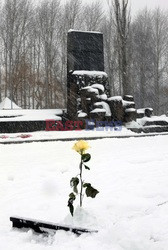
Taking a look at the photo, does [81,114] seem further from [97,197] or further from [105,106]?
[97,197]

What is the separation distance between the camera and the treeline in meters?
24.3

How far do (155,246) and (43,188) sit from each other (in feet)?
7.84

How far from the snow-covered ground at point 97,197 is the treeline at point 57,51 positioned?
1632 centimetres

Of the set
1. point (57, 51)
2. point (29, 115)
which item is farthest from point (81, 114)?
point (57, 51)

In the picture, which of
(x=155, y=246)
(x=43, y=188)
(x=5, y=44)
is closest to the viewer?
(x=155, y=246)

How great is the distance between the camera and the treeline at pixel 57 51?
79.9ft

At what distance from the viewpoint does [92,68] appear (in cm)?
1409

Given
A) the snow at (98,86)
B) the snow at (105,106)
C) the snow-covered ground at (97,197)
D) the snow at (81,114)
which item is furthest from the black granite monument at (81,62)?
the snow-covered ground at (97,197)

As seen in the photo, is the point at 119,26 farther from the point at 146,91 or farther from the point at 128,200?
the point at 128,200

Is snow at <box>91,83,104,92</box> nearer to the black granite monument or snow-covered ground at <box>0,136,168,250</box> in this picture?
the black granite monument

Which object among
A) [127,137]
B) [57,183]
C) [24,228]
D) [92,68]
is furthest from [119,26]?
[24,228]

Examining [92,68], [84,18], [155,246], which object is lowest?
[155,246]

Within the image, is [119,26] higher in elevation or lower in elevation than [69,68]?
higher

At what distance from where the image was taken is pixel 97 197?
3.47 m
